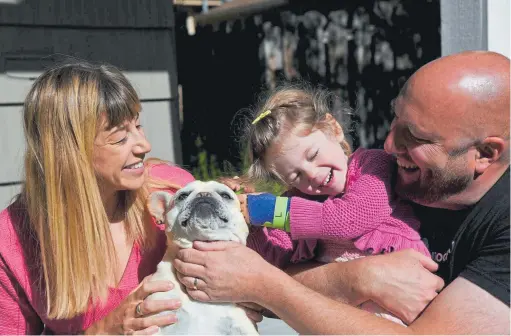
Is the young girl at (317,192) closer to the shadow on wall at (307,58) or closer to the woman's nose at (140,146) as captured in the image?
the woman's nose at (140,146)

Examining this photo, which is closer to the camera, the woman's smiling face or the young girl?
the young girl

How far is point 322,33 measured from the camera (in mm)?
7082

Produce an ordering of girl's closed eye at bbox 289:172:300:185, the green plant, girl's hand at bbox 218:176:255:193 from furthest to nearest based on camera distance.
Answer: the green plant < girl's hand at bbox 218:176:255:193 < girl's closed eye at bbox 289:172:300:185

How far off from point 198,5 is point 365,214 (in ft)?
25.3

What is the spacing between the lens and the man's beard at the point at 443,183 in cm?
216

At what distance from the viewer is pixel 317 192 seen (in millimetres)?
2594

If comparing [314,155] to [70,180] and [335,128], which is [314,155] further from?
[70,180]

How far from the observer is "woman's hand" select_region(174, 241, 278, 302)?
233cm

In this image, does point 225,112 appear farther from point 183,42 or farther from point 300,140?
point 300,140

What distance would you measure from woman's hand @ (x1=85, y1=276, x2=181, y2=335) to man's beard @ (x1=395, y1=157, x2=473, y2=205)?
880 mm

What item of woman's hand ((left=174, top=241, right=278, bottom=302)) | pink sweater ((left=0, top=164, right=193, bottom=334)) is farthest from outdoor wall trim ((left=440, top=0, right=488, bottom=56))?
pink sweater ((left=0, top=164, right=193, bottom=334))

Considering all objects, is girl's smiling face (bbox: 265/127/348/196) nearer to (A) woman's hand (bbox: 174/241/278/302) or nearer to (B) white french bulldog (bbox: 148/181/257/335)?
(B) white french bulldog (bbox: 148/181/257/335)

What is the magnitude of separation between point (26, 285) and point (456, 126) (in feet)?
5.19

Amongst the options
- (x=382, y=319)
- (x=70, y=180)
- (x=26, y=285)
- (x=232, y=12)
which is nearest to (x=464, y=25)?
(x=382, y=319)
